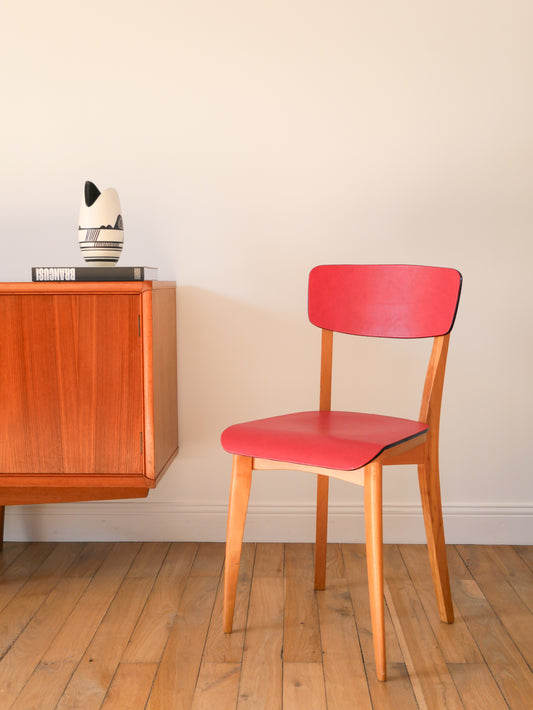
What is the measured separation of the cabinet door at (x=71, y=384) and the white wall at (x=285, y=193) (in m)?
0.41

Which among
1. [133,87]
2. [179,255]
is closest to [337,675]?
A: [179,255]

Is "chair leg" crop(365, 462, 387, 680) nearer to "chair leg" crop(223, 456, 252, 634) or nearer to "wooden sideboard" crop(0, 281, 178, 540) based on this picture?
"chair leg" crop(223, 456, 252, 634)

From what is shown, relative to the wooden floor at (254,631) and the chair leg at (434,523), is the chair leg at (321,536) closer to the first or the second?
the wooden floor at (254,631)

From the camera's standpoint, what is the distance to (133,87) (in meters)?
2.07

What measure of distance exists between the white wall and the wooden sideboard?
40 cm

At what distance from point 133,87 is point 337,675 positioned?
1.70 meters

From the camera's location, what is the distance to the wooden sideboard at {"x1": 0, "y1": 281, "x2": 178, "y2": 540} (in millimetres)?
1752

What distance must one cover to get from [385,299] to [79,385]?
0.83 metres

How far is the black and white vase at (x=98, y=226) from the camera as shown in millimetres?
1861

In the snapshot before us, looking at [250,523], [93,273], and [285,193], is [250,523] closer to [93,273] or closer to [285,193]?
[93,273]

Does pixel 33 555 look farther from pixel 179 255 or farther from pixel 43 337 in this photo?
pixel 179 255

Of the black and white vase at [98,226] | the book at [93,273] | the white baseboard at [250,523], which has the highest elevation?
the black and white vase at [98,226]

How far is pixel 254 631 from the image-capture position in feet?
5.31

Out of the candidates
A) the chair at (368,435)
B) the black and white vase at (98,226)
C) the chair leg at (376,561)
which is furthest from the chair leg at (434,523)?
the black and white vase at (98,226)
